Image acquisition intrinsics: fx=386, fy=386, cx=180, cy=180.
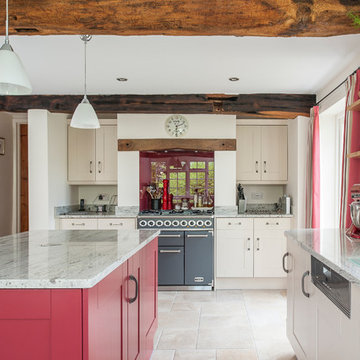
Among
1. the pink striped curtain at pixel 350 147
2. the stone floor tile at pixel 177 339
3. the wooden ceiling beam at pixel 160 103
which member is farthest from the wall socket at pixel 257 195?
the stone floor tile at pixel 177 339

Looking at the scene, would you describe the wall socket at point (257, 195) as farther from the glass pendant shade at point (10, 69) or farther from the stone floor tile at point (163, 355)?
the glass pendant shade at point (10, 69)

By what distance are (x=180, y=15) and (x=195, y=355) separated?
2.44 m

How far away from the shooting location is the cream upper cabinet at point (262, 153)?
5211 millimetres

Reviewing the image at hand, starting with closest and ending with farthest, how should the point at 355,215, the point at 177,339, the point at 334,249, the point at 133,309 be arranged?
the point at 334,249 < the point at 133,309 < the point at 355,215 < the point at 177,339

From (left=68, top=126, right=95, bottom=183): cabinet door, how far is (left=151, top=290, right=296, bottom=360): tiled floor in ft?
6.28

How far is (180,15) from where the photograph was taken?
217 cm

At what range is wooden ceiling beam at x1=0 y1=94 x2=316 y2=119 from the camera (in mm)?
4770

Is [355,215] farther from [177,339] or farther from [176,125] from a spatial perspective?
[176,125]

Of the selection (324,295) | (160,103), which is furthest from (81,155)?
(324,295)

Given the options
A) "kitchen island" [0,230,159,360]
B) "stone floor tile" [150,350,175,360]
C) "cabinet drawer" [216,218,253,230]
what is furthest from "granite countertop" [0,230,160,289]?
"cabinet drawer" [216,218,253,230]

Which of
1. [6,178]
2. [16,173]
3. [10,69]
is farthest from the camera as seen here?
[16,173]

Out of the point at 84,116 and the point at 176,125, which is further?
the point at 176,125

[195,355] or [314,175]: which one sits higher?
[314,175]

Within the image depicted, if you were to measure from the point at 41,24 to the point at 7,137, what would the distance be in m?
3.66
